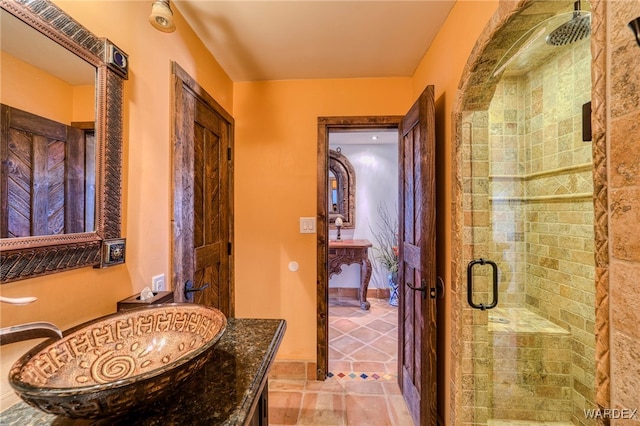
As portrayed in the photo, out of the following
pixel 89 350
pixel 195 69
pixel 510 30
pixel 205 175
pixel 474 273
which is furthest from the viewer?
pixel 205 175

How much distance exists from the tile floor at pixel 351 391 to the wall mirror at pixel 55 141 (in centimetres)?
168

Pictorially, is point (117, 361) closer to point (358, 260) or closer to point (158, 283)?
point (158, 283)

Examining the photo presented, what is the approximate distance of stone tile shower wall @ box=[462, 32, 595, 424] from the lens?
131cm

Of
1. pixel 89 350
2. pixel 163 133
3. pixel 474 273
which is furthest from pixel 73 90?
pixel 474 273

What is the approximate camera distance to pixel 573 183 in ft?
5.58

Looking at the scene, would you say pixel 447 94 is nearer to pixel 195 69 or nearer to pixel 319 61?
pixel 319 61

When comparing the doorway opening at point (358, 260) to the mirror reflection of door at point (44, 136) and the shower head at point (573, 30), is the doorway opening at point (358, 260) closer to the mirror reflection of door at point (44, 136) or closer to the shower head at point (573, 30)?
the shower head at point (573, 30)

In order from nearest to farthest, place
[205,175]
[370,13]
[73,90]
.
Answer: [73,90]
[370,13]
[205,175]

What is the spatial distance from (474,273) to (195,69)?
2.07 metres

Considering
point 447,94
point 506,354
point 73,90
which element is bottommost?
point 506,354

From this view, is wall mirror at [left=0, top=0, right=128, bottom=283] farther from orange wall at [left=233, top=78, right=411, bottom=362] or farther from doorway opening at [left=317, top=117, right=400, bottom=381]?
doorway opening at [left=317, top=117, right=400, bottom=381]

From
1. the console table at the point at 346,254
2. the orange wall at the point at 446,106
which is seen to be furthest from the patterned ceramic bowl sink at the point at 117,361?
the console table at the point at 346,254

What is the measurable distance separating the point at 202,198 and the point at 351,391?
73.6 inches

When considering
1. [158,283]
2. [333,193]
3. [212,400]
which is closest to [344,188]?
[333,193]
